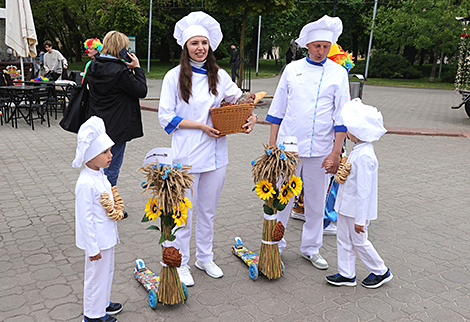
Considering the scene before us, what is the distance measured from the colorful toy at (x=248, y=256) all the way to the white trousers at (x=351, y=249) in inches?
21.7

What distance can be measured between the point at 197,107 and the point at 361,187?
1.48 metres

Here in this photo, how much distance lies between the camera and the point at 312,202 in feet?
12.8

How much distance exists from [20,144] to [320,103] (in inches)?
259

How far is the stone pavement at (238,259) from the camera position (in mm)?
3203

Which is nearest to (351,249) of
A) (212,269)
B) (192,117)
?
(212,269)

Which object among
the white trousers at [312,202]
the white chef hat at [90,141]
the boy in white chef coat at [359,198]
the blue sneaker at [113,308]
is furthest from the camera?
the white trousers at [312,202]

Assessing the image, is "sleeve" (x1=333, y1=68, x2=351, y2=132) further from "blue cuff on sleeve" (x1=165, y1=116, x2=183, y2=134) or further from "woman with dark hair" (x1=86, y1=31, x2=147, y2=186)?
"woman with dark hair" (x1=86, y1=31, x2=147, y2=186)

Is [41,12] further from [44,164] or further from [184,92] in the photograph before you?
[184,92]

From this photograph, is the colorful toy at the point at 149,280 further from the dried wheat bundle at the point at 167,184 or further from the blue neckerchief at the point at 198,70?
the blue neckerchief at the point at 198,70

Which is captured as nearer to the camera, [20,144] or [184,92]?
[184,92]

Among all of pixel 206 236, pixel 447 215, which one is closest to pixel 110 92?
pixel 206 236

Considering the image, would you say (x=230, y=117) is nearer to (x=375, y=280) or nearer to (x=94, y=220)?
(x=94, y=220)

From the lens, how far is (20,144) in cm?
803

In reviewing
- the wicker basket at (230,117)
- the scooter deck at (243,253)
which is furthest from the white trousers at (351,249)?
the wicker basket at (230,117)
